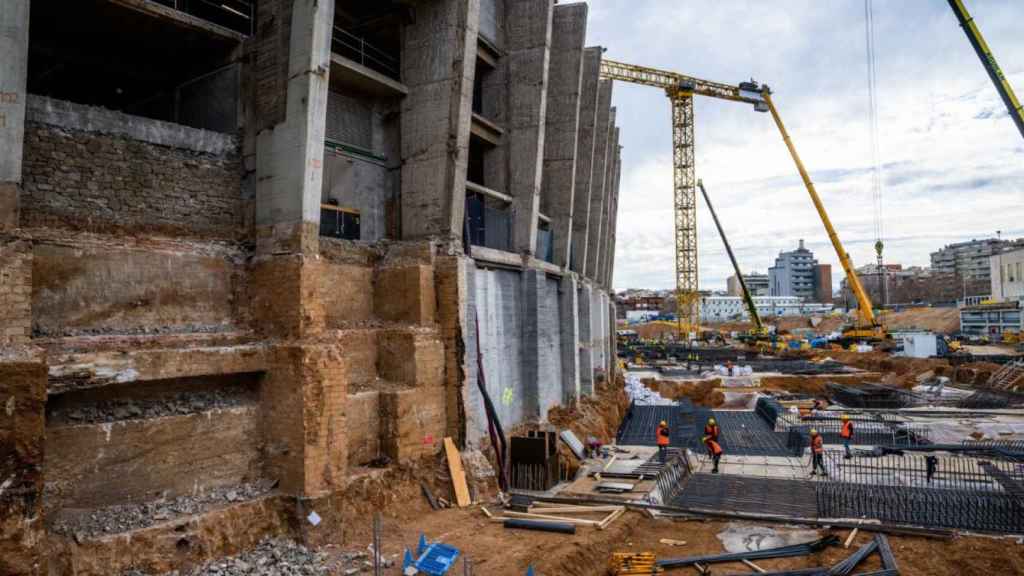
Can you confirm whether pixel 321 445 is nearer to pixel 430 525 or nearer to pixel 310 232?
pixel 430 525

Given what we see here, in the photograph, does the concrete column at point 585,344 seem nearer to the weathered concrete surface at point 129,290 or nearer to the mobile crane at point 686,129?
the weathered concrete surface at point 129,290

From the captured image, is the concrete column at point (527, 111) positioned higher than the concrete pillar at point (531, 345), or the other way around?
the concrete column at point (527, 111)

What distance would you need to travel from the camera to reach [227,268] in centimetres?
1099

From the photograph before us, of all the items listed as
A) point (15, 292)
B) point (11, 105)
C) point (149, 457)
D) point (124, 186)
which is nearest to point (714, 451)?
point (149, 457)

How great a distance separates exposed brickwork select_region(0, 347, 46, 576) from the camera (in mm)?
6879

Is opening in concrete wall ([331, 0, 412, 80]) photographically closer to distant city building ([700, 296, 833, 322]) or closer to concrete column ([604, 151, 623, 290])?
concrete column ([604, 151, 623, 290])

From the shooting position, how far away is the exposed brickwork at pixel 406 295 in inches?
525

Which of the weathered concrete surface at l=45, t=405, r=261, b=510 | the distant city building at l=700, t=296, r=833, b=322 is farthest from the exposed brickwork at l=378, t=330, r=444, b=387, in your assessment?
the distant city building at l=700, t=296, r=833, b=322

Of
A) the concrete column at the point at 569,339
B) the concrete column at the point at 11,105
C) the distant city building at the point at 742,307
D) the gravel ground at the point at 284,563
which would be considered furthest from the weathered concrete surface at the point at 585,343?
the distant city building at the point at 742,307

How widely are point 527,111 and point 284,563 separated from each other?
14157mm

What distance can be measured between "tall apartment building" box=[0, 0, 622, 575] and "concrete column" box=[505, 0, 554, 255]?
2070 millimetres

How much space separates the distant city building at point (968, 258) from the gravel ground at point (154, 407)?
172 metres

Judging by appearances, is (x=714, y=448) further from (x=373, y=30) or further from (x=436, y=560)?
(x=373, y=30)

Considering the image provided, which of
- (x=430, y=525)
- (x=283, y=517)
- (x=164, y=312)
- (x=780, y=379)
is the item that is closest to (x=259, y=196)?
(x=164, y=312)
